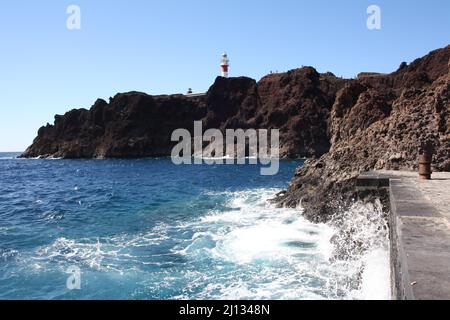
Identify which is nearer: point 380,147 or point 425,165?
point 425,165

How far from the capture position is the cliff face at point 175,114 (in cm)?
9288

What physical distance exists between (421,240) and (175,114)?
107049 millimetres

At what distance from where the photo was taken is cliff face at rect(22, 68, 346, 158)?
92875 mm

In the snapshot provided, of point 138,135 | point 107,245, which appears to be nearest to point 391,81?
point 138,135

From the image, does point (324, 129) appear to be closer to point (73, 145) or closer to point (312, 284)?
point (73, 145)

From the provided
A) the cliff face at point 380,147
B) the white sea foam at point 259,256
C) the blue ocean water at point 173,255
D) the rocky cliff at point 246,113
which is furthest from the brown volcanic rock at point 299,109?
the white sea foam at point 259,256

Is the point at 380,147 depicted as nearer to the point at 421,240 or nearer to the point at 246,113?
the point at 421,240

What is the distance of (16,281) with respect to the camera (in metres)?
9.40

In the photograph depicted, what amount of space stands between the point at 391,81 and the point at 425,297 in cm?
10551

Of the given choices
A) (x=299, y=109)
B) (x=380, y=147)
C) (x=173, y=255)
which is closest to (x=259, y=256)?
(x=173, y=255)

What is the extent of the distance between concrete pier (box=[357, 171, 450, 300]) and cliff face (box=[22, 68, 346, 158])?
79666 millimetres

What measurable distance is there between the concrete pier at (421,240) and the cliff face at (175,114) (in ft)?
261

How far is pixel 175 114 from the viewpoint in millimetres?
109938

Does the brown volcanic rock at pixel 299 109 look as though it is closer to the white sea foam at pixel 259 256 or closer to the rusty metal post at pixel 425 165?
the white sea foam at pixel 259 256
